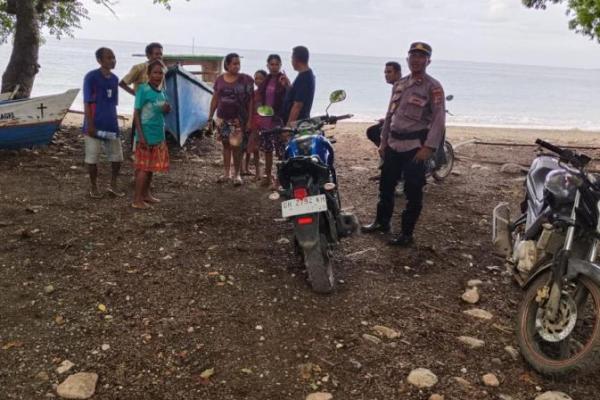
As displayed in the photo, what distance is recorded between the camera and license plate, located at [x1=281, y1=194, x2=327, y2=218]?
3.51 m

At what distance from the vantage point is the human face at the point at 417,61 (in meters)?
4.20

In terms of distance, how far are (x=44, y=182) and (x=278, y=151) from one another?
9.79ft

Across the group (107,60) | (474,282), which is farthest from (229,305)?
(107,60)

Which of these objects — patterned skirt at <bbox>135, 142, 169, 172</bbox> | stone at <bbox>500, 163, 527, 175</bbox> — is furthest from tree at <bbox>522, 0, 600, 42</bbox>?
patterned skirt at <bbox>135, 142, 169, 172</bbox>

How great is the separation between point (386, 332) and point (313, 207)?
1.00m

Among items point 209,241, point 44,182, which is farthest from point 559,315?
point 44,182

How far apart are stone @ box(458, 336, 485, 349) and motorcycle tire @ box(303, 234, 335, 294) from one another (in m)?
0.99

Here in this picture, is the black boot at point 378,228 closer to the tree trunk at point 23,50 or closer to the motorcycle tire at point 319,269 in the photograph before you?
the motorcycle tire at point 319,269

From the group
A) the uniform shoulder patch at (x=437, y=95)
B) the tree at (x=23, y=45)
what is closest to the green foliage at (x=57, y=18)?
the tree at (x=23, y=45)

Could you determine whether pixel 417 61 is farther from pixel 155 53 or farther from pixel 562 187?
pixel 155 53

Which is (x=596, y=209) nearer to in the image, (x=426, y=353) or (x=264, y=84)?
(x=426, y=353)

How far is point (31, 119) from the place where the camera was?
7176 mm

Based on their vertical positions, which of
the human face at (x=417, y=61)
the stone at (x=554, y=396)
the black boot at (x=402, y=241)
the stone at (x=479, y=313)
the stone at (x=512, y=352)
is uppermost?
the human face at (x=417, y=61)

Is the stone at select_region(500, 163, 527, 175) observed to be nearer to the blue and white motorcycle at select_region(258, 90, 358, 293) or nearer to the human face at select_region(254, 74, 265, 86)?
the human face at select_region(254, 74, 265, 86)
